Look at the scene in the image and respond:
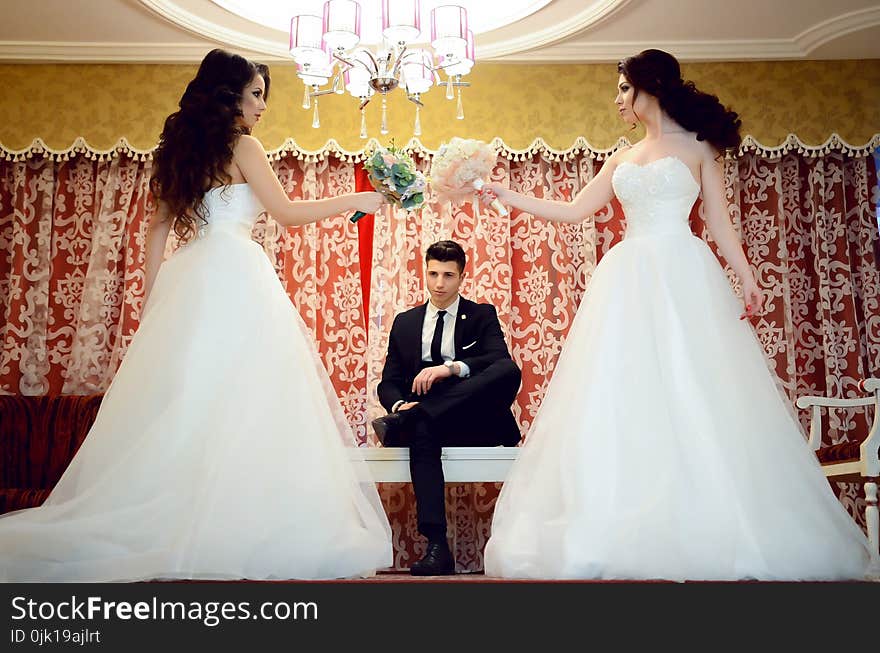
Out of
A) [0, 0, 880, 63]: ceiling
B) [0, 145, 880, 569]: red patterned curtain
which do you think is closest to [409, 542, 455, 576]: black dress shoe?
[0, 145, 880, 569]: red patterned curtain

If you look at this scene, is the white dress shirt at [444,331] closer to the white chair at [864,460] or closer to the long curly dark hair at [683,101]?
the long curly dark hair at [683,101]

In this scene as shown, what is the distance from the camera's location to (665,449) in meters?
3.03

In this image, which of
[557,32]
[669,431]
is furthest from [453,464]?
[557,32]

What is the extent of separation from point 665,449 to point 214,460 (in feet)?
4.77

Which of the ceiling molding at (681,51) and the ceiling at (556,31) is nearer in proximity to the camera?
the ceiling at (556,31)

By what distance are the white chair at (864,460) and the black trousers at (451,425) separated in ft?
4.86

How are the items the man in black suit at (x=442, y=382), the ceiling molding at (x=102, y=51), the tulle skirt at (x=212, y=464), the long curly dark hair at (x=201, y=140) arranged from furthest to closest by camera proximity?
the ceiling molding at (x=102, y=51) < the man in black suit at (x=442, y=382) < the long curly dark hair at (x=201, y=140) < the tulle skirt at (x=212, y=464)

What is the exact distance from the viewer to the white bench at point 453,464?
4.59 metres

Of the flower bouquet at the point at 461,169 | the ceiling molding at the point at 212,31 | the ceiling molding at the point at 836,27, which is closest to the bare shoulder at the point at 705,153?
the flower bouquet at the point at 461,169

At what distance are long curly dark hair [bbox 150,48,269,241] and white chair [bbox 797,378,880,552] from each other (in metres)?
3.04

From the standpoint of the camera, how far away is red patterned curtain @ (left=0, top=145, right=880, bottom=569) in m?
5.79

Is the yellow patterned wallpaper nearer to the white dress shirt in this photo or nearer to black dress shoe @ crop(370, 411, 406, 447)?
the white dress shirt

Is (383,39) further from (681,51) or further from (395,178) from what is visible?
(681,51)

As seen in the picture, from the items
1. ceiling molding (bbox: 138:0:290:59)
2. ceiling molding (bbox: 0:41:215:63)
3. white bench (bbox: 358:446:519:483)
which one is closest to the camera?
white bench (bbox: 358:446:519:483)
